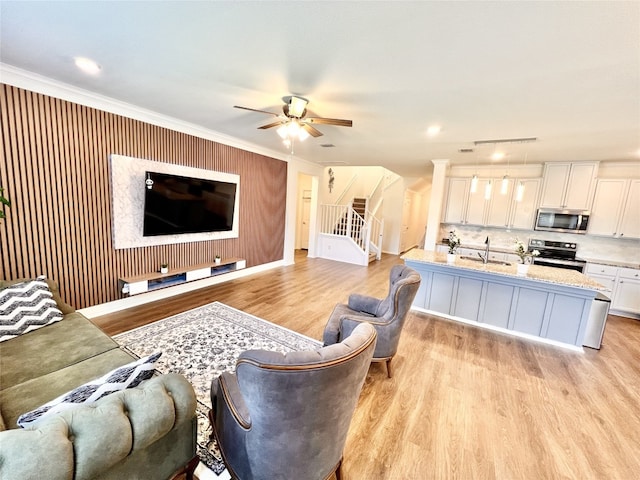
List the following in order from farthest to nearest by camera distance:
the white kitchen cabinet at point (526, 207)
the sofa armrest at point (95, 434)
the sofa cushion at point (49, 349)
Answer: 1. the white kitchen cabinet at point (526, 207)
2. the sofa cushion at point (49, 349)
3. the sofa armrest at point (95, 434)

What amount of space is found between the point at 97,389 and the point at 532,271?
4.53 m

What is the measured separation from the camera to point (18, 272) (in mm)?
2803

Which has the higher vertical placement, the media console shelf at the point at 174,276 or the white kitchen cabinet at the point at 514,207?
the white kitchen cabinet at the point at 514,207

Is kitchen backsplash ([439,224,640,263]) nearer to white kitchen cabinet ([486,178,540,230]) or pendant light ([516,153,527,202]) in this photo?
white kitchen cabinet ([486,178,540,230])

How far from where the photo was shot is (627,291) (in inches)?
172

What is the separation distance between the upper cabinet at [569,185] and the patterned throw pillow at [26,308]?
723 centimetres

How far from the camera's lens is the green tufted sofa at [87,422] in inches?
35.1

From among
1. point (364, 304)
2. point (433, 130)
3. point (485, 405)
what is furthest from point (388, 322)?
point (433, 130)

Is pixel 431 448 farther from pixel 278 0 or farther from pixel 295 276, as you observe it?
pixel 295 276

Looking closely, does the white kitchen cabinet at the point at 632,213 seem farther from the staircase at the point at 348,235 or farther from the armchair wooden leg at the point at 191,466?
the armchair wooden leg at the point at 191,466

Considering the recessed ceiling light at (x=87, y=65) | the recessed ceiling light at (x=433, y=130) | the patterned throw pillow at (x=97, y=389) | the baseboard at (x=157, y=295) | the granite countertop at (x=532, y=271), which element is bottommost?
the baseboard at (x=157, y=295)

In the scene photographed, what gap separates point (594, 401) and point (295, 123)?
12.6 ft

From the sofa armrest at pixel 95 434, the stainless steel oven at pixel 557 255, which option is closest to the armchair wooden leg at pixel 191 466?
the sofa armrest at pixel 95 434

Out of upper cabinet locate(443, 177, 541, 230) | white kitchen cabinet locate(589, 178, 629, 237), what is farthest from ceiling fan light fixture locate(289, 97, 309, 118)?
white kitchen cabinet locate(589, 178, 629, 237)
